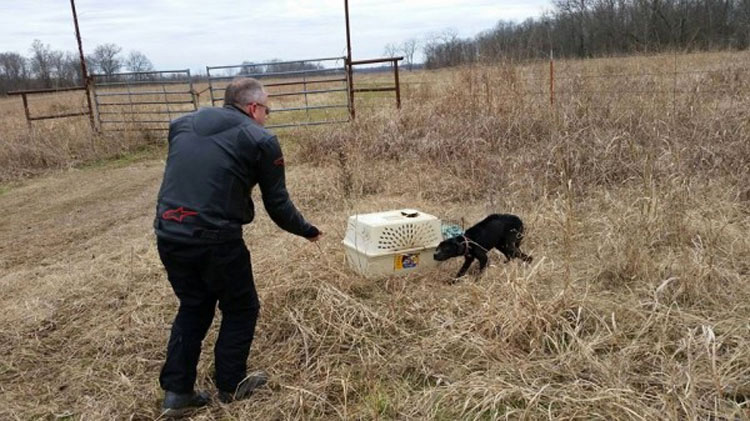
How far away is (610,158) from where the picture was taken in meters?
5.24

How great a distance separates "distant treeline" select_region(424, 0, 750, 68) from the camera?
27.3 ft

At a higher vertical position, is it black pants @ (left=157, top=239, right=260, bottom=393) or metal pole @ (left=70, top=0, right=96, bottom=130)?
metal pole @ (left=70, top=0, right=96, bottom=130)

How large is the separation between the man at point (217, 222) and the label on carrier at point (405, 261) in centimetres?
93

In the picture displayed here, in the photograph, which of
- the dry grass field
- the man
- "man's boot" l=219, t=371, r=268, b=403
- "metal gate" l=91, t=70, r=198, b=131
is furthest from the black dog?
"metal gate" l=91, t=70, r=198, b=131

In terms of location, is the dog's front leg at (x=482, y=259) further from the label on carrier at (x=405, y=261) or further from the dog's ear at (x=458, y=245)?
the label on carrier at (x=405, y=261)

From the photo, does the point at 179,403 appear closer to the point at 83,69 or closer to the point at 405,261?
the point at 405,261

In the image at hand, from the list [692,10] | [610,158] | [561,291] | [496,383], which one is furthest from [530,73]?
[692,10]

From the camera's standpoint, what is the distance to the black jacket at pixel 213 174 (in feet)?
7.31

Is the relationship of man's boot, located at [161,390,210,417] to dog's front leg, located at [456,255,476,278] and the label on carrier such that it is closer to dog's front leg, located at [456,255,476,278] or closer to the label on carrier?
the label on carrier

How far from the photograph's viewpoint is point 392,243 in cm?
331

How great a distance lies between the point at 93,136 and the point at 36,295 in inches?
276

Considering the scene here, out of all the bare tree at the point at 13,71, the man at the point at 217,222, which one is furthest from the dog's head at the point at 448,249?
the bare tree at the point at 13,71

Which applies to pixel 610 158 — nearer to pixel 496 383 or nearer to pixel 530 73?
pixel 530 73

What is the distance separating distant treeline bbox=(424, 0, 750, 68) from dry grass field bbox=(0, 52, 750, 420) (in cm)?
174
